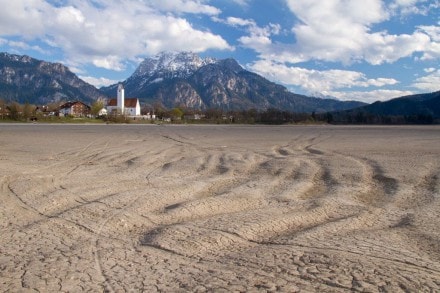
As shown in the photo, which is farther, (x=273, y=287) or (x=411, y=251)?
(x=411, y=251)

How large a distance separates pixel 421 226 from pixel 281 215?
233cm

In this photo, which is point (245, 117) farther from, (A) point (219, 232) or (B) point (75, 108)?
(A) point (219, 232)

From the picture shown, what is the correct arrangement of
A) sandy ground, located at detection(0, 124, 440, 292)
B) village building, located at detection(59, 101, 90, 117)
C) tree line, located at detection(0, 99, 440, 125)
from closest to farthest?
sandy ground, located at detection(0, 124, 440, 292) < tree line, located at detection(0, 99, 440, 125) < village building, located at detection(59, 101, 90, 117)

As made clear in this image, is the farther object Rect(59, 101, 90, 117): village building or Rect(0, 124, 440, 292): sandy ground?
Rect(59, 101, 90, 117): village building

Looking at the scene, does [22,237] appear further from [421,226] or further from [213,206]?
[421,226]

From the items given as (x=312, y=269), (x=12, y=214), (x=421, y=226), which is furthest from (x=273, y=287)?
(x=12, y=214)

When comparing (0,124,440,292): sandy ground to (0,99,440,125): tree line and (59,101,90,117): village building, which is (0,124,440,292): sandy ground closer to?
(0,99,440,125): tree line

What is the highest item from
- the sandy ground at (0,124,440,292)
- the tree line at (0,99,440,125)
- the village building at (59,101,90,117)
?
the village building at (59,101,90,117)

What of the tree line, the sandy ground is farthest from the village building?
the sandy ground

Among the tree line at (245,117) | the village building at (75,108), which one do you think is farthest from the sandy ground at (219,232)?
the village building at (75,108)

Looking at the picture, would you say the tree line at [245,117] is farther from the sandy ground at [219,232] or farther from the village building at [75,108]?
the sandy ground at [219,232]

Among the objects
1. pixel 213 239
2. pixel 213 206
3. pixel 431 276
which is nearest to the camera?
pixel 431 276

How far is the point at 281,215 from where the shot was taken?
7184mm

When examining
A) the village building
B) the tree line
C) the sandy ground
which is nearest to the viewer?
the sandy ground
